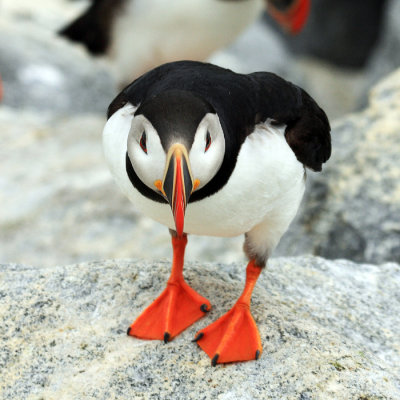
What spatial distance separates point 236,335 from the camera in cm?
248

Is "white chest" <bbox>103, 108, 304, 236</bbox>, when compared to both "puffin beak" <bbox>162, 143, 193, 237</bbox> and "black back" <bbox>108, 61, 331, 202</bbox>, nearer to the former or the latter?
"black back" <bbox>108, 61, 331, 202</bbox>

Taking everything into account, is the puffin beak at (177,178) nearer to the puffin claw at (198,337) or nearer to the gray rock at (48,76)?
the puffin claw at (198,337)

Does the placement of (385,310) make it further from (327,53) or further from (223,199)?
(327,53)

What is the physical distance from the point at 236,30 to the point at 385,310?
4.07 metres

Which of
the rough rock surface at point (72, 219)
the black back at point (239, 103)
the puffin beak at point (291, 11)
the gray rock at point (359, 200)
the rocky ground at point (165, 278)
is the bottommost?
the rough rock surface at point (72, 219)

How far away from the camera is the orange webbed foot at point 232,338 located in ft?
8.05

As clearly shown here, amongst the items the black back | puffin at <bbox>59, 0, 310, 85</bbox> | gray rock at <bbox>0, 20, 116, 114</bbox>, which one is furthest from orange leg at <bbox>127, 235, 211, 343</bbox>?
gray rock at <bbox>0, 20, 116, 114</bbox>

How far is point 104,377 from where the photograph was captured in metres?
2.36

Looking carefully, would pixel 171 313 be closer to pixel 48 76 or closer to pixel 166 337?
pixel 166 337

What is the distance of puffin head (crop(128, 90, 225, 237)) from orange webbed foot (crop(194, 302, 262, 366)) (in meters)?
0.66

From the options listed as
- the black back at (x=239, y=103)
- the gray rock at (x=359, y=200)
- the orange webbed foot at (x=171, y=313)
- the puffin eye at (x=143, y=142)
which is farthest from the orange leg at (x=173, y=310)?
the gray rock at (x=359, y=200)

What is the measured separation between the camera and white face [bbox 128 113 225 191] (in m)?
1.96

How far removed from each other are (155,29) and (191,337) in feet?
14.2

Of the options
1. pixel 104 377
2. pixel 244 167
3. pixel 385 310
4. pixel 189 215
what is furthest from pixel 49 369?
pixel 385 310
